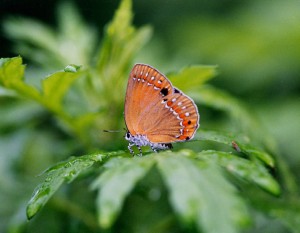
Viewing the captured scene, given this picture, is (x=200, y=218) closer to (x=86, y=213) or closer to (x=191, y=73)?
(x=191, y=73)

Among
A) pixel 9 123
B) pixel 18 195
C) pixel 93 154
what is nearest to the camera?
pixel 93 154

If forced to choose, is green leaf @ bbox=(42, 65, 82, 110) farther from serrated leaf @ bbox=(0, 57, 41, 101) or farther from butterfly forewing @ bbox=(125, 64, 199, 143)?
butterfly forewing @ bbox=(125, 64, 199, 143)

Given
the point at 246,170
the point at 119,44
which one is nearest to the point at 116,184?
the point at 246,170

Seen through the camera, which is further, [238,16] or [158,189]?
[238,16]

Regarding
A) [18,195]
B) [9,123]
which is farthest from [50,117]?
[18,195]

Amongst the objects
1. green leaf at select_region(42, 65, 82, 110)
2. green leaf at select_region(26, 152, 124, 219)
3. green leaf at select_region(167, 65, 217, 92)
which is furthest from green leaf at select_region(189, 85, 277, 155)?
green leaf at select_region(26, 152, 124, 219)

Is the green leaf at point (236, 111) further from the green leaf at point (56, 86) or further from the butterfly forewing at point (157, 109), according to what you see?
the green leaf at point (56, 86)
